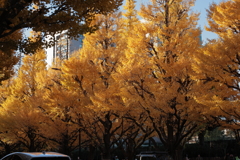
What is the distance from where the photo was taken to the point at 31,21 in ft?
21.7

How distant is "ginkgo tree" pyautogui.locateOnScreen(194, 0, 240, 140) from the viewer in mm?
11414

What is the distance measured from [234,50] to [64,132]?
1231 centimetres

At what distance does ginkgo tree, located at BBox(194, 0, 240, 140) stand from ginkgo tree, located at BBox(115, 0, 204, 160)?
0.74 m

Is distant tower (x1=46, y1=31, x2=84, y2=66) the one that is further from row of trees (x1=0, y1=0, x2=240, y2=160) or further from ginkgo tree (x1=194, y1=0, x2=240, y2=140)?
ginkgo tree (x1=194, y1=0, x2=240, y2=140)

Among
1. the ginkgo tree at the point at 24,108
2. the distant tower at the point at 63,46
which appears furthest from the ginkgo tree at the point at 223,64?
the ginkgo tree at the point at 24,108

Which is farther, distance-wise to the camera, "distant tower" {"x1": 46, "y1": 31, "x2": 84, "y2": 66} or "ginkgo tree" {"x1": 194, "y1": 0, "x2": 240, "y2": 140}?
"ginkgo tree" {"x1": 194, "y1": 0, "x2": 240, "y2": 140}

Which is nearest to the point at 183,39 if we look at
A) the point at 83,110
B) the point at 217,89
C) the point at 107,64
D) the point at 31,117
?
the point at 217,89

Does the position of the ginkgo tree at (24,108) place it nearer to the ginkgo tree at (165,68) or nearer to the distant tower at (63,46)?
the distant tower at (63,46)

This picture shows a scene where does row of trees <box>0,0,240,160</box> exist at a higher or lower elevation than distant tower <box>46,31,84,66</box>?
lower


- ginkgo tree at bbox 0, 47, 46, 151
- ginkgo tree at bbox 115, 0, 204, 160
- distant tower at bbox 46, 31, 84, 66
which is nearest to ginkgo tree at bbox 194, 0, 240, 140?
ginkgo tree at bbox 115, 0, 204, 160

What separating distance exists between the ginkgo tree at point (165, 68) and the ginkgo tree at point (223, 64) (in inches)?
29.2

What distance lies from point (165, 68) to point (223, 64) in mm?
2776

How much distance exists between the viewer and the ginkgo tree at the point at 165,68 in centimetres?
1310

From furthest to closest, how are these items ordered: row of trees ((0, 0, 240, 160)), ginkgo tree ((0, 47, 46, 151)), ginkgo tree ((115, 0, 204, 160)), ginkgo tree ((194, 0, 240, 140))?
ginkgo tree ((0, 47, 46, 151)) → ginkgo tree ((115, 0, 204, 160)) → row of trees ((0, 0, 240, 160)) → ginkgo tree ((194, 0, 240, 140))
